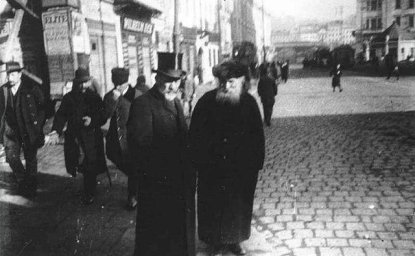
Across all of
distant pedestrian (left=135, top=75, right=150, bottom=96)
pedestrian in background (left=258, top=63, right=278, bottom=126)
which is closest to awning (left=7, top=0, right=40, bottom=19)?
distant pedestrian (left=135, top=75, right=150, bottom=96)

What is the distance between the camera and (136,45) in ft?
65.0

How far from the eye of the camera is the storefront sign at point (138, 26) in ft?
58.8

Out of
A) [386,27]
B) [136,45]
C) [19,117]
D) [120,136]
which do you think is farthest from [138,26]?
[386,27]

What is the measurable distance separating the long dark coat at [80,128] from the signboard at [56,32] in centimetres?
685

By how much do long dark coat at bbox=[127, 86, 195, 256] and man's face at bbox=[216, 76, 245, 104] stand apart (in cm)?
55

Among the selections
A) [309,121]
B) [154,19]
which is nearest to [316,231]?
[309,121]

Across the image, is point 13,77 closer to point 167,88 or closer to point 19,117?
point 19,117

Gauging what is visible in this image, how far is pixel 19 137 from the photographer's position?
6.27 m

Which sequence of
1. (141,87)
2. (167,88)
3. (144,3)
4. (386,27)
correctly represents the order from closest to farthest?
(167,88) < (141,87) < (144,3) < (386,27)

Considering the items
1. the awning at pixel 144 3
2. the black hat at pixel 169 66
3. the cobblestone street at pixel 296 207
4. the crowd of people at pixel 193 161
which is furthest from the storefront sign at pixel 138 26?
Result: the crowd of people at pixel 193 161

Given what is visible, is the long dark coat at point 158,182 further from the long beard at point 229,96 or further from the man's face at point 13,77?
the man's face at point 13,77

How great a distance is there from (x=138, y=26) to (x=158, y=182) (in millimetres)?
16390

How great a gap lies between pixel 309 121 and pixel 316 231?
334 inches

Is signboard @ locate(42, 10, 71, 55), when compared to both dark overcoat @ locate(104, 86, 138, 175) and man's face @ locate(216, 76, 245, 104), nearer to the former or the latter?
dark overcoat @ locate(104, 86, 138, 175)
